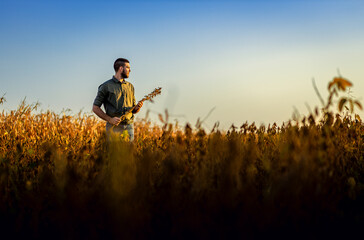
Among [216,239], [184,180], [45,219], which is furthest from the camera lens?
[184,180]

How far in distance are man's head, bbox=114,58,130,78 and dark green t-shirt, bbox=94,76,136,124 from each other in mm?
179

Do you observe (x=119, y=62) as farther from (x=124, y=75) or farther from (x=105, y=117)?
(x=105, y=117)

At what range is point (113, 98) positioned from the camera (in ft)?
20.1

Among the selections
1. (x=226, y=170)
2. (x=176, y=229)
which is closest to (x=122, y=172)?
(x=176, y=229)

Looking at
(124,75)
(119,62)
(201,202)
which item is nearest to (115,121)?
(124,75)

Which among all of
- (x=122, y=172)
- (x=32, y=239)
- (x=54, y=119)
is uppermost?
(x=54, y=119)

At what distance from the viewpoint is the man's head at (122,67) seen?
6.37m

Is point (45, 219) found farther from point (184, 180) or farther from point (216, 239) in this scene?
point (216, 239)

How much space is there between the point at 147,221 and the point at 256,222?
0.80 meters

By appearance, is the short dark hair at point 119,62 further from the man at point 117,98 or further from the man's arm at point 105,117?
the man's arm at point 105,117

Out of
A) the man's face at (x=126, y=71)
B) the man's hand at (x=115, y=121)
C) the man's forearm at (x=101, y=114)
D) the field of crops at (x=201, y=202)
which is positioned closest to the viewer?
the field of crops at (x=201, y=202)

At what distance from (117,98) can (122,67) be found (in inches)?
25.7

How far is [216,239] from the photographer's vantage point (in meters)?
2.30

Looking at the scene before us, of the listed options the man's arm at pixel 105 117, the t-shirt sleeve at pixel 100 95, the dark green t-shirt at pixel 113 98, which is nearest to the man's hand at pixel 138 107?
the dark green t-shirt at pixel 113 98
